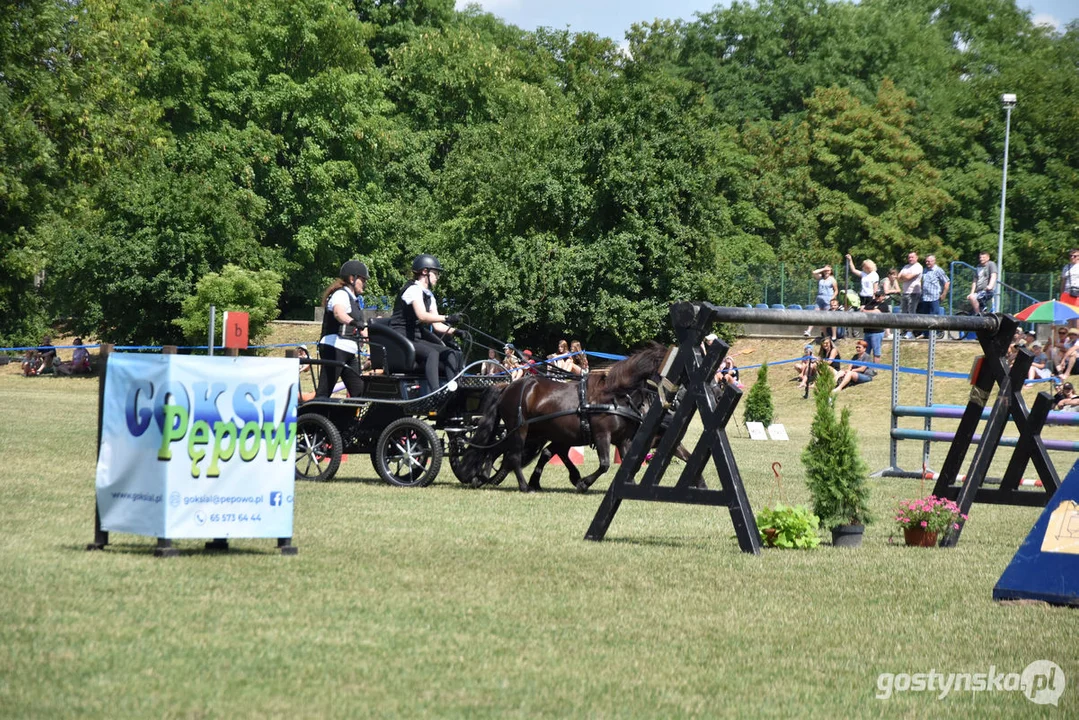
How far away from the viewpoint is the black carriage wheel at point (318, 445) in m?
16.2

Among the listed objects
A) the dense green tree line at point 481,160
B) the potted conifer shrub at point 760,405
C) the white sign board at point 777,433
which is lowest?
the white sign board at point 777,433

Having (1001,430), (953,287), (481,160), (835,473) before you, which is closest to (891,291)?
(953,287)

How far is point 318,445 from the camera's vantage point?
16.5m

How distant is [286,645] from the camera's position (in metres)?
6.63

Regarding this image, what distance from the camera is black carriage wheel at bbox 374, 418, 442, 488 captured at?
16.0 meters

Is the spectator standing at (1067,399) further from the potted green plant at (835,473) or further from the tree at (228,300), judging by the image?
the tree at (228,300)

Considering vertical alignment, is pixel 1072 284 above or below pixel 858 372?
above

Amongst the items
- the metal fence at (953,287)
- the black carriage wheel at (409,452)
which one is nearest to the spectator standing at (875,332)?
the metal fence at (953,287)

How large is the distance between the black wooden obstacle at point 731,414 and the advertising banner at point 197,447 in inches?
104

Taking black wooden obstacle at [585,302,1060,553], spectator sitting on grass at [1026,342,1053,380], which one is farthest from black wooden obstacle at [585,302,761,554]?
spectator sitting on grass at [1026,342,1053,380]

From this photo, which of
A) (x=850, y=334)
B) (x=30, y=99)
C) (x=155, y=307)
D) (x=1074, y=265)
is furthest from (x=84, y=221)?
(x=1074, y=265)

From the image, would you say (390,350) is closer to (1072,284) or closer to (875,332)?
(1072,284)

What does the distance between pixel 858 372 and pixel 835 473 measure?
77.9ft

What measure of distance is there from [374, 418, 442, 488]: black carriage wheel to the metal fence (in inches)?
888
